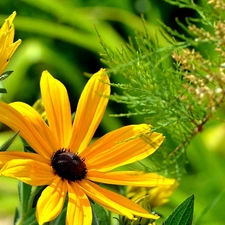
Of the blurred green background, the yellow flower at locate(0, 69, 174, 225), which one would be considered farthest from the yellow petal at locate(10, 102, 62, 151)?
the blurred green background

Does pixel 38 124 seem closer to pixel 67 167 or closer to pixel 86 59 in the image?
pixel 67 167

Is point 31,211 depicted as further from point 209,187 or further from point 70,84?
point 70,84

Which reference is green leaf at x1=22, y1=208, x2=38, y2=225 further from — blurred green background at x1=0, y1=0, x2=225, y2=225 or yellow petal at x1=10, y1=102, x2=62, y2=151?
blurred green background at x1=0, y1=0, x2=225, y2=225

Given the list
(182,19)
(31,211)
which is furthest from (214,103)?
(182,19)

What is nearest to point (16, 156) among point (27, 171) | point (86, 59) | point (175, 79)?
point (27, 171)

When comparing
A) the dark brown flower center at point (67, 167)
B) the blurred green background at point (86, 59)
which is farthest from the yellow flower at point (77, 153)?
the blurred green background at point (86, 59)

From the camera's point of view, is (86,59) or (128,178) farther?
(86,59)
